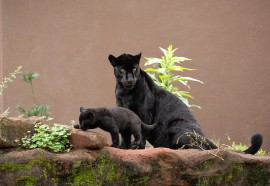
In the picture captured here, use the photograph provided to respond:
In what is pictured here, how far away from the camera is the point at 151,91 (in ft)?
22.9

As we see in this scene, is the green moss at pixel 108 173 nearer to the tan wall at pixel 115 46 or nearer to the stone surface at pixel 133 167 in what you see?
the stone surface at pixel 133 167

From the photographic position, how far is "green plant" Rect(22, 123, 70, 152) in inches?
213

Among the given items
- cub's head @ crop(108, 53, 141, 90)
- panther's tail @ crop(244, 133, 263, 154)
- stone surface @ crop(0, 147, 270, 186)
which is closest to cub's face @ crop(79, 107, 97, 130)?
stone surface @ crop(0, 147, 270, 186)

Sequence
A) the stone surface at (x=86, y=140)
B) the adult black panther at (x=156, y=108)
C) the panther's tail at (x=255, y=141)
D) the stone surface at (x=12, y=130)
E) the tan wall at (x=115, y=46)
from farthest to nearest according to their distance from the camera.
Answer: the tan wall at (x=115, y=46) → the adult black panther at (x=156, y=108) → the panther's tail at (x=255, y=141) → the stone surface at (x=86, y=140) → the stone surface at (x=12, y=130)

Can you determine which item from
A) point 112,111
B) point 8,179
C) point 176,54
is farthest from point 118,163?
point 176,54

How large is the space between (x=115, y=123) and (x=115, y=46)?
241 inches

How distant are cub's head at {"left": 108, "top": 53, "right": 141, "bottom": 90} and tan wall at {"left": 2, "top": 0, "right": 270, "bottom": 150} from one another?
5.15m

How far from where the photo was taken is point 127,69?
21.4 ft

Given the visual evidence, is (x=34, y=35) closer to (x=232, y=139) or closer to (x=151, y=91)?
(x=232, y=139)

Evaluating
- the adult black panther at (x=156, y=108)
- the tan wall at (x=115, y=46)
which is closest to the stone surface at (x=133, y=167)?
the adult black panther at (x=156, y=108)

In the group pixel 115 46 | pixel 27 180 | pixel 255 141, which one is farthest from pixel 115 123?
pixel 115 46

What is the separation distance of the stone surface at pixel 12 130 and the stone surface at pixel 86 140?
42cm

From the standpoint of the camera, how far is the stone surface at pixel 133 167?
5.18m

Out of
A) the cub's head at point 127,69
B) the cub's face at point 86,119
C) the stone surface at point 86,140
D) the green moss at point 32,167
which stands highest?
the cub's head at point 127,69
